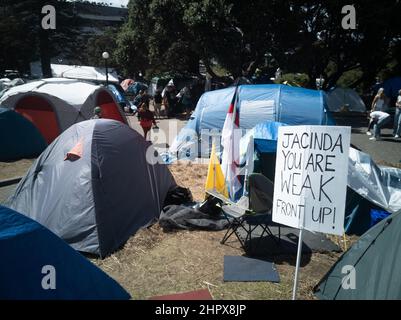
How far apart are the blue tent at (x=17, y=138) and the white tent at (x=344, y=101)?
1587cm

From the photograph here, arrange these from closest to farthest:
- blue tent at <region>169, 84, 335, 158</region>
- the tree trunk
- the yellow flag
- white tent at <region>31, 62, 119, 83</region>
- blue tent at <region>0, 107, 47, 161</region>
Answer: the yellow flag < blue tent at <region>169, 84, 335, 158</region> < blue tent at <region>0, 107, 47, 161</region> < white tent at <region>31, 62, 119, 83</region> < the tree trunk

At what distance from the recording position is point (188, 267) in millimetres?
5008

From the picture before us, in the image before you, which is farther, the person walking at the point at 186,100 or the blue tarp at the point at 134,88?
the blue tarp at the point at 134,88

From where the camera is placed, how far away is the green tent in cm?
357

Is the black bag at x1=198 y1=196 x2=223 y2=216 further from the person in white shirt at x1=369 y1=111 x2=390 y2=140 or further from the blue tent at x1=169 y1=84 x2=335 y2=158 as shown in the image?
the person in white shirt at x1=369 y1=111 x2=390 y2=140

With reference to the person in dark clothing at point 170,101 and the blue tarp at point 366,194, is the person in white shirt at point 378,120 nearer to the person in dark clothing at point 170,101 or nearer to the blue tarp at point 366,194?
the blue tarp at point 366,194

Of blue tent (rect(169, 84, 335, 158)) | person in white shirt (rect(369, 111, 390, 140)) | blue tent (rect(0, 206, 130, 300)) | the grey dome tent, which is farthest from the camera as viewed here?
Answer: person in white shirt (rect(369, 111, 390, 140))

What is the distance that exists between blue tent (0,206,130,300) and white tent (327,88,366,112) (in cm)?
2018

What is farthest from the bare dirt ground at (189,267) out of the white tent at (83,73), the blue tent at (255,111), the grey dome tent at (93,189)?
the white tent at (83,73)

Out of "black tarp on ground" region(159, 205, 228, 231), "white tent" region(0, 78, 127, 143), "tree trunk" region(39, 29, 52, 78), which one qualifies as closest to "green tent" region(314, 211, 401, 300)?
"black tarp on ground" region(159, 205, 228, 231)

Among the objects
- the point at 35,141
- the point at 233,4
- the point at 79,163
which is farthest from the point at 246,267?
the point at 233,4

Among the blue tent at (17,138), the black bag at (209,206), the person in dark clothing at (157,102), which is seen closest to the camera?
the black bag at (209,206)

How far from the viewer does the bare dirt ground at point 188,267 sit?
4.46 m

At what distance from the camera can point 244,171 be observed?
7035 millimetres
